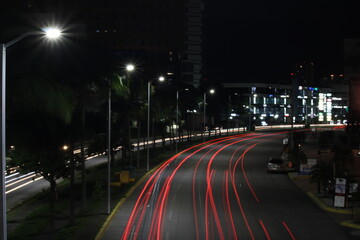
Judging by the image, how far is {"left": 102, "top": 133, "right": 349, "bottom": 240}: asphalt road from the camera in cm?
2145

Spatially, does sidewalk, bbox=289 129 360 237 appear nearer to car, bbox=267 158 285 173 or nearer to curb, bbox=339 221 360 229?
curb, bbox=339 221 360 229

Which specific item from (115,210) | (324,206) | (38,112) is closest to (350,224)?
(324,206)

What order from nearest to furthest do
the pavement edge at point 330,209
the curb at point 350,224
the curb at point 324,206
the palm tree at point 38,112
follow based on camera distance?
the palm tree at point 38,112 < the curb at point 350,224 < the pavement edge at point 330,209 < the curb at point 324,206

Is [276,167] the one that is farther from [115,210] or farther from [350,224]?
[115,210]

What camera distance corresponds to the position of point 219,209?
27.2m

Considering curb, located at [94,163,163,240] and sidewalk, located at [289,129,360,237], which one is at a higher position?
curb, located at [94,163,163,240]

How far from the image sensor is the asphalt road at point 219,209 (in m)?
21.5

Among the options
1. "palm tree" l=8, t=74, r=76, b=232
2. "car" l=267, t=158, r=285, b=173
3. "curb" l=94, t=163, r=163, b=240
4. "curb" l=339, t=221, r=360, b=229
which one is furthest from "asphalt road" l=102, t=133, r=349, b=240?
"palm tree" l=8, t=74, r=76, b=232

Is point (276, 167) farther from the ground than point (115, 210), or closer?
farther from the ground

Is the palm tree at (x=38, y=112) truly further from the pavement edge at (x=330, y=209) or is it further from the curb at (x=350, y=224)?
the pavement edge at (x=330, y=209)

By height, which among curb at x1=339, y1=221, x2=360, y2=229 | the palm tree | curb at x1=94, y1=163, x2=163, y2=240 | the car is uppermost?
the palm tree

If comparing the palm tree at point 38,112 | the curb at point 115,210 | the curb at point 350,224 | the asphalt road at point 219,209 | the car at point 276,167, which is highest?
the palm tree at point 38,112

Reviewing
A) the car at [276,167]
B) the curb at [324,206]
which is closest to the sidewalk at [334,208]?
the curb at [324,206]

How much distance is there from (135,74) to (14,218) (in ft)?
88.4
